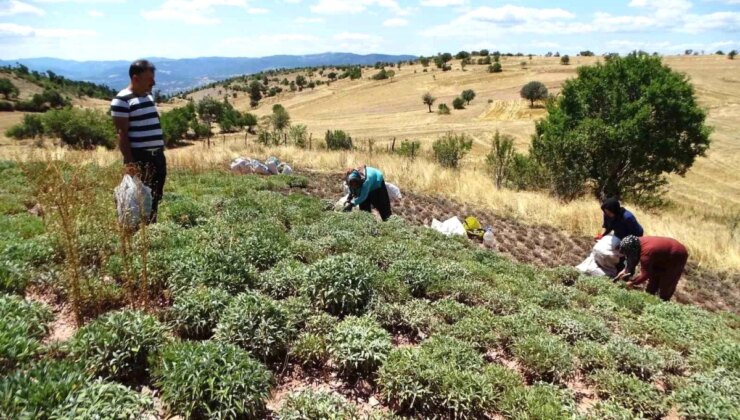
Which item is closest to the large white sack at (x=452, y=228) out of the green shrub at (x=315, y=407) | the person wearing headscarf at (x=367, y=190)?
the person wearing headscarf at (x=367, y=190)

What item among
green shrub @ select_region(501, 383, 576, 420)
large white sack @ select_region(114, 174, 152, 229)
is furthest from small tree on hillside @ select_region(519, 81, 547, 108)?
green shrub @ select_region(501, 383, 576, 420)

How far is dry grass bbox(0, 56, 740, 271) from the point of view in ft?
35.6

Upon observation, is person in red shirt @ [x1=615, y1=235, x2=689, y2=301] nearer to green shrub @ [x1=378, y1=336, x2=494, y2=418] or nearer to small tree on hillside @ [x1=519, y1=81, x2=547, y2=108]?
green shrub @ [x1=378, y1=336, x2=494, y2=418]

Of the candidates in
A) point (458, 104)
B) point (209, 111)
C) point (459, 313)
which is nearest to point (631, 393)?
point (459, 313)

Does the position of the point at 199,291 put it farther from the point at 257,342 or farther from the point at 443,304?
the point at 443,304

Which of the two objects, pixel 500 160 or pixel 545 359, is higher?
pixel 545 359

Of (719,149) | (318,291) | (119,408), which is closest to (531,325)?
(318,291)

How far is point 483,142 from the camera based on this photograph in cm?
3494

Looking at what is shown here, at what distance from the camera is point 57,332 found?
3.48m

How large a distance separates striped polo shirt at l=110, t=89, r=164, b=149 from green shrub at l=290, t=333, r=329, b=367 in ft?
10.1

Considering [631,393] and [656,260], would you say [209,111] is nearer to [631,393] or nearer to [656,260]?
[656,260]

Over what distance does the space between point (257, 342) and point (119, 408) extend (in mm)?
1010

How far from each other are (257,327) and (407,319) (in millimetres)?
1370

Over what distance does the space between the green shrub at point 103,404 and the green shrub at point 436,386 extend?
1474mm
